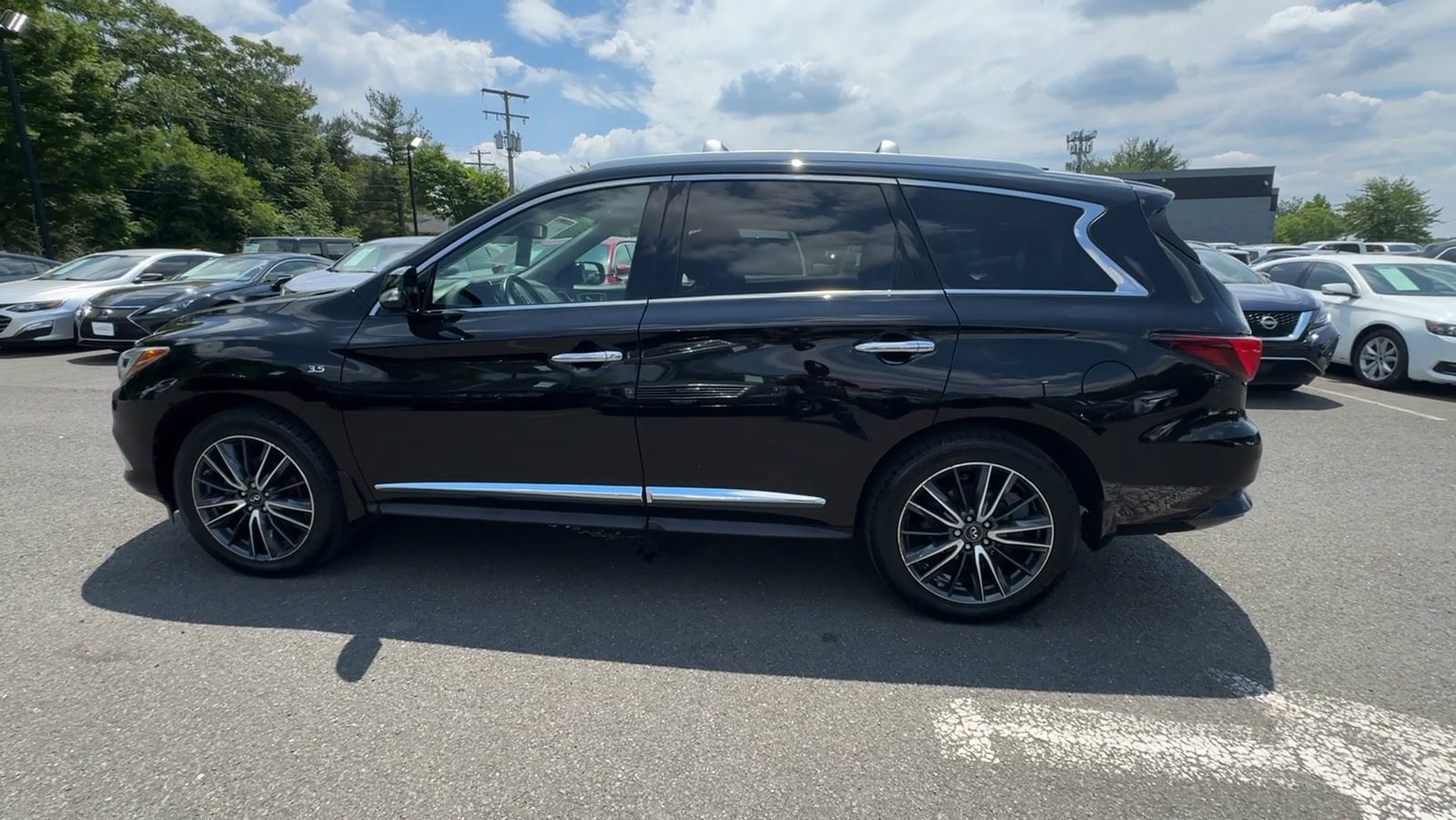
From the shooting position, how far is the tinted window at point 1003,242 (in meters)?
3.22

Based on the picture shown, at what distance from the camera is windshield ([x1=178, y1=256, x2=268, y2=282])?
11852 millimetres

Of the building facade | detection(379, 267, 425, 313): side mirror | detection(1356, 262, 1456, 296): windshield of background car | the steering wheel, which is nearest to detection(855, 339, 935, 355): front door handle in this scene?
the steering wheel

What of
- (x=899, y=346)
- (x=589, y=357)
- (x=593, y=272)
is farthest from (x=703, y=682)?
(x=593, y=272)

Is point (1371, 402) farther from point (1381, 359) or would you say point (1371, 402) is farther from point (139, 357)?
point (139, 357)

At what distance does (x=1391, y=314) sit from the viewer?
29.8 ft

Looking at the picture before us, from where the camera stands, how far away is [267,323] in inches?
143

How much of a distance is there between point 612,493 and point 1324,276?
36.2 ft

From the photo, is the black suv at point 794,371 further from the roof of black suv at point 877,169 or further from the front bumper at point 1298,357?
the front bumper at point 1298,357

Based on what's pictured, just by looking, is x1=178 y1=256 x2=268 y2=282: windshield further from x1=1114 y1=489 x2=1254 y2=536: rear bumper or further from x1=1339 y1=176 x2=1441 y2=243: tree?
x1=1339 y1=176 x2=1441 y2=243: tree

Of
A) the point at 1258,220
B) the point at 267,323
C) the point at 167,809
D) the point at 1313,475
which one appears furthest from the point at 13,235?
the point at 1258,220

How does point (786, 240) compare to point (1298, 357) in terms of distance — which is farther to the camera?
point (1298, 357)

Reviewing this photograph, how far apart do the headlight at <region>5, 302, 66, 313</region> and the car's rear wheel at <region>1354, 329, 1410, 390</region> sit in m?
17.2

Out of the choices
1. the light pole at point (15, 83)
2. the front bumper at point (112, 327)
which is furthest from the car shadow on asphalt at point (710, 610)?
the light pole at point (15, 83)

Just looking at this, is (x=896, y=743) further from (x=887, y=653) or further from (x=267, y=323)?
(x=267, y=323)
